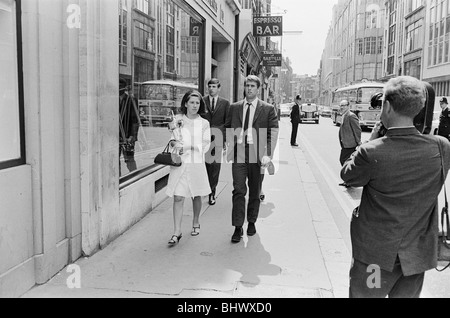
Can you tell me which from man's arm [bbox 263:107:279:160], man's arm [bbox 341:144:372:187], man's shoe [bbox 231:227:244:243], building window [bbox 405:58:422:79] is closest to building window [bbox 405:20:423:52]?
building window [bbox 405:58:422:79]

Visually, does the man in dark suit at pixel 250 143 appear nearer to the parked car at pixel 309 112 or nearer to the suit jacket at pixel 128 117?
the suit jacket at pixel 128 117

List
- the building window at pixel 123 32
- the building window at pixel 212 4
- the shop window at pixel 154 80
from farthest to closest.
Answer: the building window at pixel 212 4, the shop window at pixel 154 80, the building window at pixel 123 32

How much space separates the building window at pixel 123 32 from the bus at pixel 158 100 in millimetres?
773

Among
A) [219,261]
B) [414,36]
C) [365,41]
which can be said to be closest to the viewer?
[219,261]

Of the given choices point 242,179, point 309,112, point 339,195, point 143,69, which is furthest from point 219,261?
point 309,112

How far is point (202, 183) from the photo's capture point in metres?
5.04

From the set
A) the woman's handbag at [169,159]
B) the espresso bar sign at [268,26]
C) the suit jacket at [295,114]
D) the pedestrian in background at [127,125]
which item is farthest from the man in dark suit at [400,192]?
the espresso bar sign at [268,26]

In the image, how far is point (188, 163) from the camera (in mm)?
4969

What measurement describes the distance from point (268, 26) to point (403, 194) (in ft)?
Answer: 59.4

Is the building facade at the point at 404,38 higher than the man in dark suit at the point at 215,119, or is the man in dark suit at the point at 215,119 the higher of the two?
the building facade at the point at 404,38

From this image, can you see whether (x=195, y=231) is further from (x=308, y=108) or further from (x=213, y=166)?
(x=308, y=108)

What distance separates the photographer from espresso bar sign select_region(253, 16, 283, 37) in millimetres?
19109

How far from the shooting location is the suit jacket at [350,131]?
8.40 meters
